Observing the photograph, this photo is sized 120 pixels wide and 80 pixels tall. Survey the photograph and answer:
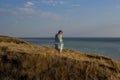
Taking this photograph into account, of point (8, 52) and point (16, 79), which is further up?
point (8, 52)

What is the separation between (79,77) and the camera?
66.1 ft

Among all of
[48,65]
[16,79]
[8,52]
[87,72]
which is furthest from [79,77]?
[8,52]

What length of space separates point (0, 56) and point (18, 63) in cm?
170

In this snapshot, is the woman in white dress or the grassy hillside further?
the woman in white dress

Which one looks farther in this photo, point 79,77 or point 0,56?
point 0,56

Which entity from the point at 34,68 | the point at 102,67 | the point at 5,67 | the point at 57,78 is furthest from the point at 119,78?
the point at 5,67

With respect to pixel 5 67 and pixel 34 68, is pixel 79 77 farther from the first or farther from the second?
pixel 5 67

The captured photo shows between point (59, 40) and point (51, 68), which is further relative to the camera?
point (59, 40)

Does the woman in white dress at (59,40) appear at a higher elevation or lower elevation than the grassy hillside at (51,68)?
higher

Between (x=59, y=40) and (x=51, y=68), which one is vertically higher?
(x=59, y=40)

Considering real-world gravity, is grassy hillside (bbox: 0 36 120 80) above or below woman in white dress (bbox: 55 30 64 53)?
below

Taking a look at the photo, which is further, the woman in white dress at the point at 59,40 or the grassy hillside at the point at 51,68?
the woman in white dress at the point at 59,40

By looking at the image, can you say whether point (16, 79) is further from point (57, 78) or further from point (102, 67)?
point (102, 67)

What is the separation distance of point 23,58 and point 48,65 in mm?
1713
